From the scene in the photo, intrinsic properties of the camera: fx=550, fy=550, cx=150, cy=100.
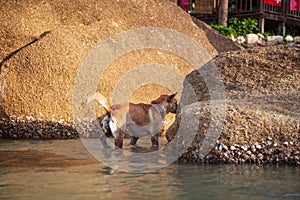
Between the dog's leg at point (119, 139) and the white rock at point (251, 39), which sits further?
the white rock at point (251, 39)

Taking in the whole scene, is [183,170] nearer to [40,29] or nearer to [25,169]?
[25,169]

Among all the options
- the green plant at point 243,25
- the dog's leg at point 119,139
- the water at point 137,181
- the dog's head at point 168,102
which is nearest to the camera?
the water at point 137,181

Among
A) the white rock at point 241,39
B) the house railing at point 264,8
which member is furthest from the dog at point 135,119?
the house railing at point 264,8

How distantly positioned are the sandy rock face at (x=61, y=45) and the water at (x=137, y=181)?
3.06 metres

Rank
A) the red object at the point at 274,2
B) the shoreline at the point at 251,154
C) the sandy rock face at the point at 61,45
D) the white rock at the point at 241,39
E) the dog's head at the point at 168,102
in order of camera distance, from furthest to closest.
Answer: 1. the red object at the point at 274,2
2. the white rock at the point at 241,39
3. the sandy rock face at the point at 61,45
4. the dog's head at the point at 168,102
5. the shoreline at the point at 251,154

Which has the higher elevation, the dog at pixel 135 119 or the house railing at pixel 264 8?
the house railing at pixel 264 8

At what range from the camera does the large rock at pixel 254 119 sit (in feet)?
24.0

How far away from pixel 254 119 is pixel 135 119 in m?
2.35

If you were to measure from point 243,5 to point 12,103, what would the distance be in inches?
715

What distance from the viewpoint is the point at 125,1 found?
14406 millimetres

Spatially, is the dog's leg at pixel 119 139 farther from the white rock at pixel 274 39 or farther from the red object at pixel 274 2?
the red object at pixel 274 2

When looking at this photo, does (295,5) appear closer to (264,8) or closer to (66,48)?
(264,8)

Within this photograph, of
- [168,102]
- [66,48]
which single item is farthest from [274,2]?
[168,102]

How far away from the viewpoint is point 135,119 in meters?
9.19
